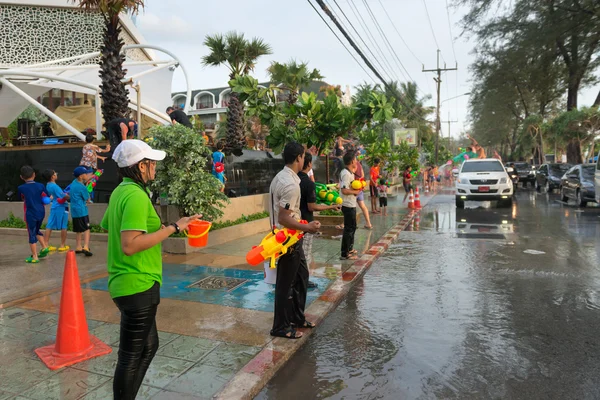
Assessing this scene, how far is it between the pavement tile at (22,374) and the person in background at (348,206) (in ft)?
16.3

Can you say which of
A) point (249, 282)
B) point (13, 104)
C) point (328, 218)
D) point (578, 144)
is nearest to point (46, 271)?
point (249, 282)

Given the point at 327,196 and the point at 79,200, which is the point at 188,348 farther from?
the point at 79,200

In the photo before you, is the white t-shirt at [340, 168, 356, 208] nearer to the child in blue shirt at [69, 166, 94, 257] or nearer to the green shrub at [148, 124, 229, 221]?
the green shrub at [148, 124, 229, 221]

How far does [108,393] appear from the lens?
10.5 ft

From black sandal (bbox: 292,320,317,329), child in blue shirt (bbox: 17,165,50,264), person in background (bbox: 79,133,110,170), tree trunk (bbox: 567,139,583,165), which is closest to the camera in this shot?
black sandal (bbox: 292,320,317,329)

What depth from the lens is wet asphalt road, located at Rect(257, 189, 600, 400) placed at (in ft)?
11.1

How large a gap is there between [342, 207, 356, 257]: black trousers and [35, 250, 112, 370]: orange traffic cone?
449 cm

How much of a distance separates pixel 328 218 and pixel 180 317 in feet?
24.3

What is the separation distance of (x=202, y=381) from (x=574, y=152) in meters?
32.5

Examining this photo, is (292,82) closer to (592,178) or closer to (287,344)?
(592,178)

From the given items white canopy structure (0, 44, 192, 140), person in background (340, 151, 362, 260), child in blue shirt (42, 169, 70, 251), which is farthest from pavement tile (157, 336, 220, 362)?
white canopy structure (0, 44, 192, 140)

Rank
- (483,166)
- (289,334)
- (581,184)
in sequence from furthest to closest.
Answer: (483,166) → (581,184) → (289,334)

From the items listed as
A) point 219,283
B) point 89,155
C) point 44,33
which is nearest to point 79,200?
point 89,155

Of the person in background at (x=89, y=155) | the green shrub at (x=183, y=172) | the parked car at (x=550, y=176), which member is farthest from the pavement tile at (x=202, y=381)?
the parked car at (x=550, y=176)
